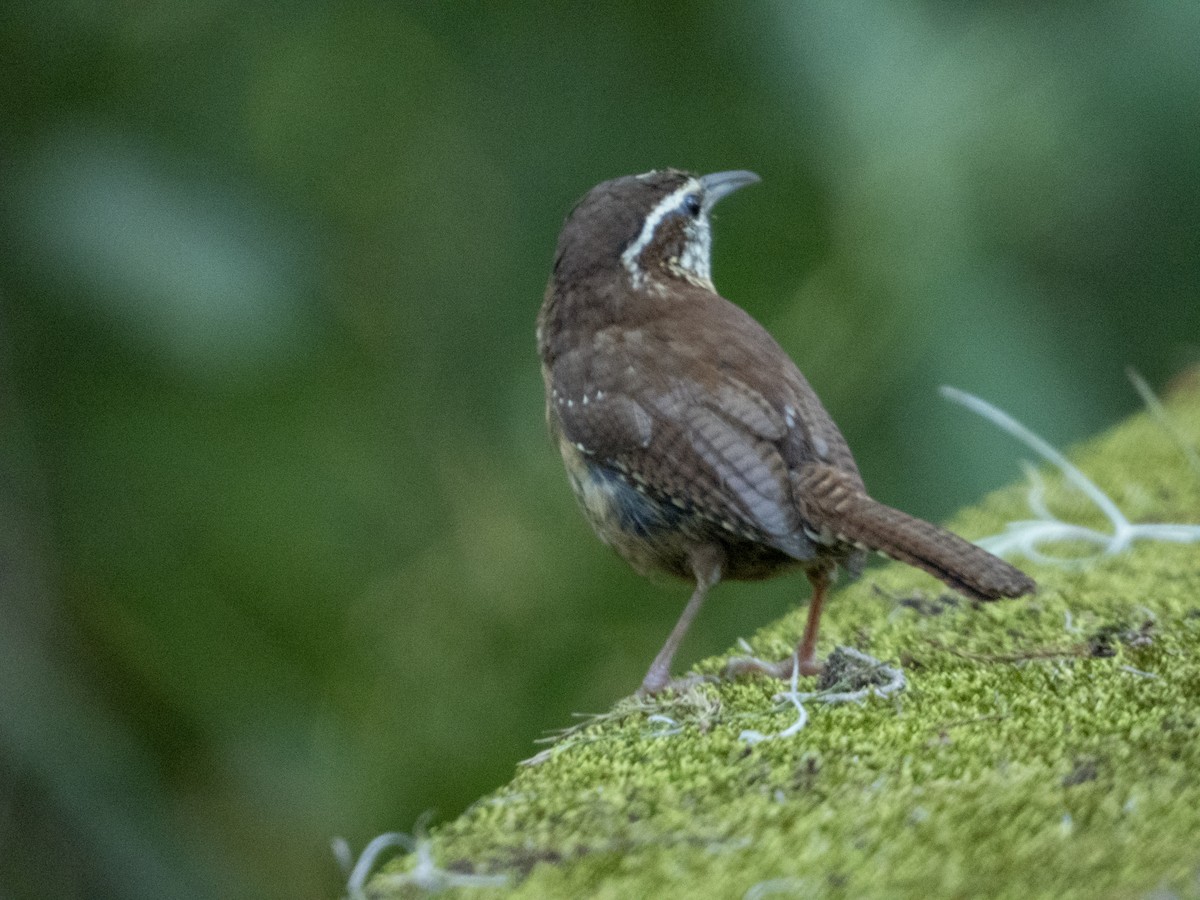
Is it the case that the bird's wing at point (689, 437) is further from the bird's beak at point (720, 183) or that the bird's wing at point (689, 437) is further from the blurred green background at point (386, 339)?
the blurred green background at point (386, 339)

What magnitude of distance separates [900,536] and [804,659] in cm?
30

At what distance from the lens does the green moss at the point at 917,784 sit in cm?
154

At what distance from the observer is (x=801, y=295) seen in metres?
5.24

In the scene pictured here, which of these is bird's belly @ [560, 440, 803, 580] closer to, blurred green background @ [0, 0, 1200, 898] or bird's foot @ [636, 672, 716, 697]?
bird's foot @ [636, 672, 716, 697]

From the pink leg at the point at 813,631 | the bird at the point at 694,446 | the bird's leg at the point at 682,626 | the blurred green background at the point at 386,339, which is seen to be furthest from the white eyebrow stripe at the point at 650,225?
the blurred green background at the point at 386,339

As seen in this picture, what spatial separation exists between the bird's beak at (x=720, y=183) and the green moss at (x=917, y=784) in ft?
4.70

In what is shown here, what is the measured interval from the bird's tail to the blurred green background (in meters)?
1.92

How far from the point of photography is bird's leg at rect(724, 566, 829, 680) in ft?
8.55

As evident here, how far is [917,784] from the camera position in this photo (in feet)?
5.90

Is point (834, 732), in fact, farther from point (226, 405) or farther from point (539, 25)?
point (539, 25)

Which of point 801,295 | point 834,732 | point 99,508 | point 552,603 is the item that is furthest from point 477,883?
point 801,295

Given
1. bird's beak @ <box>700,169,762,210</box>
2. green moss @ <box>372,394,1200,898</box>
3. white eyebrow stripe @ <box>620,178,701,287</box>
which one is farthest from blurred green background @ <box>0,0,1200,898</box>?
green moss @ <box>372,394,1200,898</box>

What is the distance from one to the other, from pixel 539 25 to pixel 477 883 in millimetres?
4107

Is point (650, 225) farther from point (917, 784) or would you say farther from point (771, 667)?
point (917, 784)
